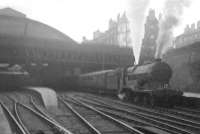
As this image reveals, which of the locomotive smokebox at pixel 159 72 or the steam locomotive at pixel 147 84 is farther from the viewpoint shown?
the locomotive smokebox at pixel 159 72

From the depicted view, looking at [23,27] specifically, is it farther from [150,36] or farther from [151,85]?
[151,85]

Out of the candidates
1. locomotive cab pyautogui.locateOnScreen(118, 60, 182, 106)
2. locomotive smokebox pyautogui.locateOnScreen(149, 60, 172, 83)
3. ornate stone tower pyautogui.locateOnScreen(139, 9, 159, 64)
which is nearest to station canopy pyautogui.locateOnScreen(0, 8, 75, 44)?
ornate stone tower pyautogui.locateOnScreen(139, 9, 159, 64)

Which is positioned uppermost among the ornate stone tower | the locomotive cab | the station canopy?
the station canopy

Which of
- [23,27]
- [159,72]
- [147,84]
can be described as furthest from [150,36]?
[23,27]

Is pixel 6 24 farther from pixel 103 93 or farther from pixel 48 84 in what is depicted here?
pixel 103 93

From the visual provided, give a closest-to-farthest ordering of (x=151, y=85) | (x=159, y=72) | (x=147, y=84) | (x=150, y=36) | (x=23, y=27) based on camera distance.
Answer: (x=159, y=72) → (x=151, y=85) → (x=147, y=84) → (x=150, y=36) → (x=23, y=27)

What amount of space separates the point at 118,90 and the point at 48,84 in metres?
26.5

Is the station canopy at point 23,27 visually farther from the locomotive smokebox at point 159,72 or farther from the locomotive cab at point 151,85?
the locomotive smokebox at point 159,72

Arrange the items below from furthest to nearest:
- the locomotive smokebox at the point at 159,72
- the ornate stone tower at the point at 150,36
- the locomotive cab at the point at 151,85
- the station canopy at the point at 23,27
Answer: the station canopy at the point at 23,27 → the ornate stone tower at the point at 150,36 → the locomotive smokebox at the point at 159,72 → the locomotive cab at the point at 151,85

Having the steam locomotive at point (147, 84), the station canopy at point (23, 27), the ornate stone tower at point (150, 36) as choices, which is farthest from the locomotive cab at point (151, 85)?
the station canopy at point (23, 27)

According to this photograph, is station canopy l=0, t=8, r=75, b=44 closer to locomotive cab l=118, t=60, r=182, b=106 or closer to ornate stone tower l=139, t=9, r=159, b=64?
ornate stone tower l=139, t=9, r=159, b=64

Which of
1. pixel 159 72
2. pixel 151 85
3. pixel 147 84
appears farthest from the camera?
pixel 147 84

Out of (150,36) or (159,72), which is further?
(150,36)

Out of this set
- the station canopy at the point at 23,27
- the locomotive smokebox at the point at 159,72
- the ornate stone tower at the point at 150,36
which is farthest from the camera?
the station canopy at the point at 23,27
